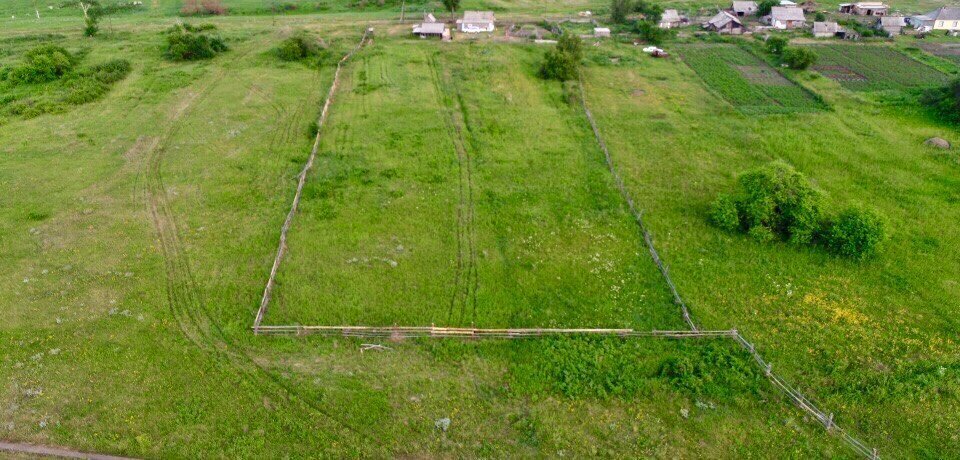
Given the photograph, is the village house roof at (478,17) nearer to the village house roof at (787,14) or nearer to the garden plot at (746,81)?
the garden plot at (746,81)

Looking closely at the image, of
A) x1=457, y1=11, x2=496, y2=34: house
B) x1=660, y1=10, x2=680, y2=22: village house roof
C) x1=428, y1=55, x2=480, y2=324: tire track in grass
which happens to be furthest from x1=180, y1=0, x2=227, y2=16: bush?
x1=660, y1=10, x2=680, y2=22: village house roof

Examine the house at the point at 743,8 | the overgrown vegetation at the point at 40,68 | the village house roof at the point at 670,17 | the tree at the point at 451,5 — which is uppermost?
the tree at the point at 451,5

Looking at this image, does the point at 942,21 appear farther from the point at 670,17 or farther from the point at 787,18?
the point at 670,17

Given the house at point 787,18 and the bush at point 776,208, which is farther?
the house at point 787,18

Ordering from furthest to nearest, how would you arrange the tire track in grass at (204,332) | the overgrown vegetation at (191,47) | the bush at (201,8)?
the bush at (201,8)
the overgrown vegetation at (191,47)
the tire track in grass at (204,332)

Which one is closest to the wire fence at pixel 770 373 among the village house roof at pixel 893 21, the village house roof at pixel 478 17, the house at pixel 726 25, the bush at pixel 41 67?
the village house roof at pixel 478 17

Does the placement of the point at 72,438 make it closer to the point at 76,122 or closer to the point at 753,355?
the point at 753,355

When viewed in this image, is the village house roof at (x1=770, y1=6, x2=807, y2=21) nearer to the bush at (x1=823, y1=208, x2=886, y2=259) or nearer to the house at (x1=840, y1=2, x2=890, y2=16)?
the house at (x1=840, y1=2, x2=890, y2=16)
